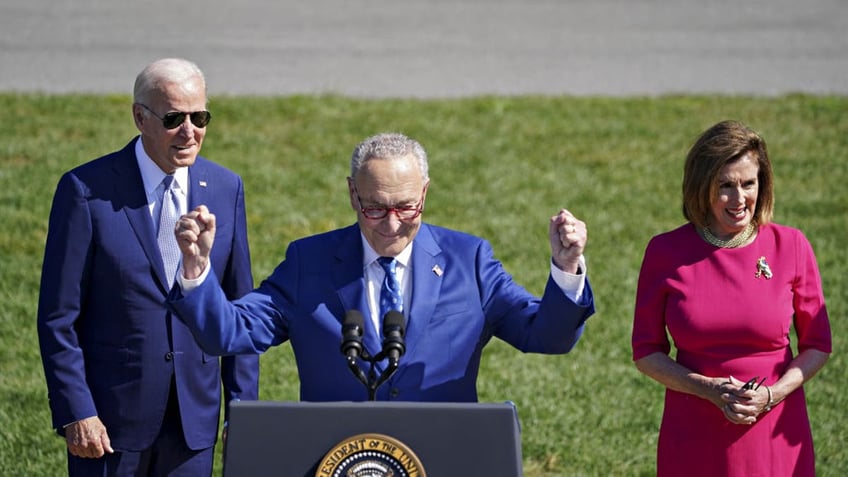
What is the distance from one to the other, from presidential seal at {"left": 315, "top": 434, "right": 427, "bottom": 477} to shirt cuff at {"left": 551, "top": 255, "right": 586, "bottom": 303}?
796 millimetres

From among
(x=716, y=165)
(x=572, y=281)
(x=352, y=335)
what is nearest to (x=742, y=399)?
(x=716, y=165)

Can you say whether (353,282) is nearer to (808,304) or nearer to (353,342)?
(353,342)

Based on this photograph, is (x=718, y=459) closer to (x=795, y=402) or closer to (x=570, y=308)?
(x=795, y=402)

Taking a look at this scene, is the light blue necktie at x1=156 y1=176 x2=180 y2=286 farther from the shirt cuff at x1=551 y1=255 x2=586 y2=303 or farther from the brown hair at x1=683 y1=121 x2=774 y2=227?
the brown hair at x1=683 y1=121 x2=774 y2=227

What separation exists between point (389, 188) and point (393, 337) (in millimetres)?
566

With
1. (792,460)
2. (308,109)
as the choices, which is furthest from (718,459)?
(308,109)

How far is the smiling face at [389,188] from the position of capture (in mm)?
4301

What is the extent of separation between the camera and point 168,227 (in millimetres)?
5141

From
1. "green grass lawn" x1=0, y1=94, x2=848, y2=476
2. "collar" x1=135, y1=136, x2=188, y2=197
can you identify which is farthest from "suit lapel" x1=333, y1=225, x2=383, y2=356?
"green grass lawn" x1=0, y1=94, x2=848, y2=476

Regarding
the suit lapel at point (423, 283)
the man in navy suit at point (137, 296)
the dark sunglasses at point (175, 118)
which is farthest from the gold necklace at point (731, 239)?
A: the dark sunglasses at point (175, 118)

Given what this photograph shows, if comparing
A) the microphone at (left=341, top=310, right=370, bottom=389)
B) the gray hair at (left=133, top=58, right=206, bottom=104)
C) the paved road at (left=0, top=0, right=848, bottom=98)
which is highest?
the paved road at (left=0, top=0, right=848, bottom=98)

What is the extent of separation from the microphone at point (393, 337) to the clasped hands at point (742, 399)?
1.39m

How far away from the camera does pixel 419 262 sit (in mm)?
4555

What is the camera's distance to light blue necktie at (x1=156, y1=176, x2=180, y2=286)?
16.8 feet
